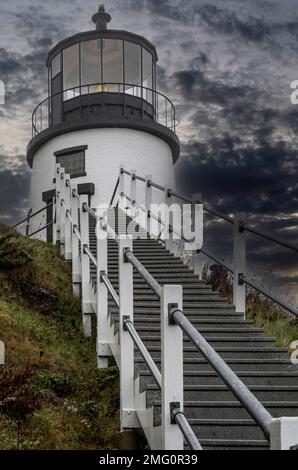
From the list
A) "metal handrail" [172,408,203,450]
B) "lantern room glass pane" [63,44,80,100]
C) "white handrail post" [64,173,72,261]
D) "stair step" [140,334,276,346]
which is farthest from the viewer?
"lantern room glass pane" [63,44,80,100]

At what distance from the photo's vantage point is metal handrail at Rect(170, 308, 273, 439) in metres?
2.58

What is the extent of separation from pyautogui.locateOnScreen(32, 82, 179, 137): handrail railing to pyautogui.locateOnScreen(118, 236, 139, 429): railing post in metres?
15.7

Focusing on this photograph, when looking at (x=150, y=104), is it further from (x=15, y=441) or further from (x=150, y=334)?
(x=15, y=441)

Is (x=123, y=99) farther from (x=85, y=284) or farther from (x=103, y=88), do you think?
(x=85, y=284)

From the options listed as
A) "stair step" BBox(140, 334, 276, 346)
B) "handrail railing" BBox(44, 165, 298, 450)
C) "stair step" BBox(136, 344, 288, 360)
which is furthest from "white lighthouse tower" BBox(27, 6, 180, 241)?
"stair step" BBox(136, 344, 288, 360)

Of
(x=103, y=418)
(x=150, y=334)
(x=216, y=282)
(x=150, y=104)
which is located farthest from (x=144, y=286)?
(x=150, y=104)

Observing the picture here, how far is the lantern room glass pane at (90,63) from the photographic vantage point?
72.6 feet

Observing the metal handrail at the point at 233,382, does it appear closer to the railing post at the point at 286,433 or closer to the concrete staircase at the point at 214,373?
the railing post at the point at 286,433

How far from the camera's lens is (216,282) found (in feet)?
49.5

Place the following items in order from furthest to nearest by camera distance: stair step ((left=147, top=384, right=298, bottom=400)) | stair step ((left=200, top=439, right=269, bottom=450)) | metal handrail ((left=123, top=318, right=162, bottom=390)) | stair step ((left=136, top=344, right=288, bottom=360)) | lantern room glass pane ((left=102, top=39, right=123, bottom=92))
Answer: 1. lantern room glass pane ((left=102, top=39, right=123, bottom=92))
2. stair step ((left=136, top=344, right=288, bottom=360))
3. stair step ((left=147, top=384, right=298, bottom=400))
4. stair step ((left=200, top=439, right=269, bottom=450))
5. metal handrail ((left=123, top=318, right=162, bottom=390))

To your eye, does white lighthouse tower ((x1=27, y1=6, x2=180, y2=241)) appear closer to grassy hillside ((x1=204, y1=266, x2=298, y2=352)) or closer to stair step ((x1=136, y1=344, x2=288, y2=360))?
grassy hillside ((x1=204, y1=266, x2=298, y2=352))

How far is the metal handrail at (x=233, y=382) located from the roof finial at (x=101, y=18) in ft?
66.6

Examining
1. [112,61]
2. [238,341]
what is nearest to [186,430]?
[238,341]
